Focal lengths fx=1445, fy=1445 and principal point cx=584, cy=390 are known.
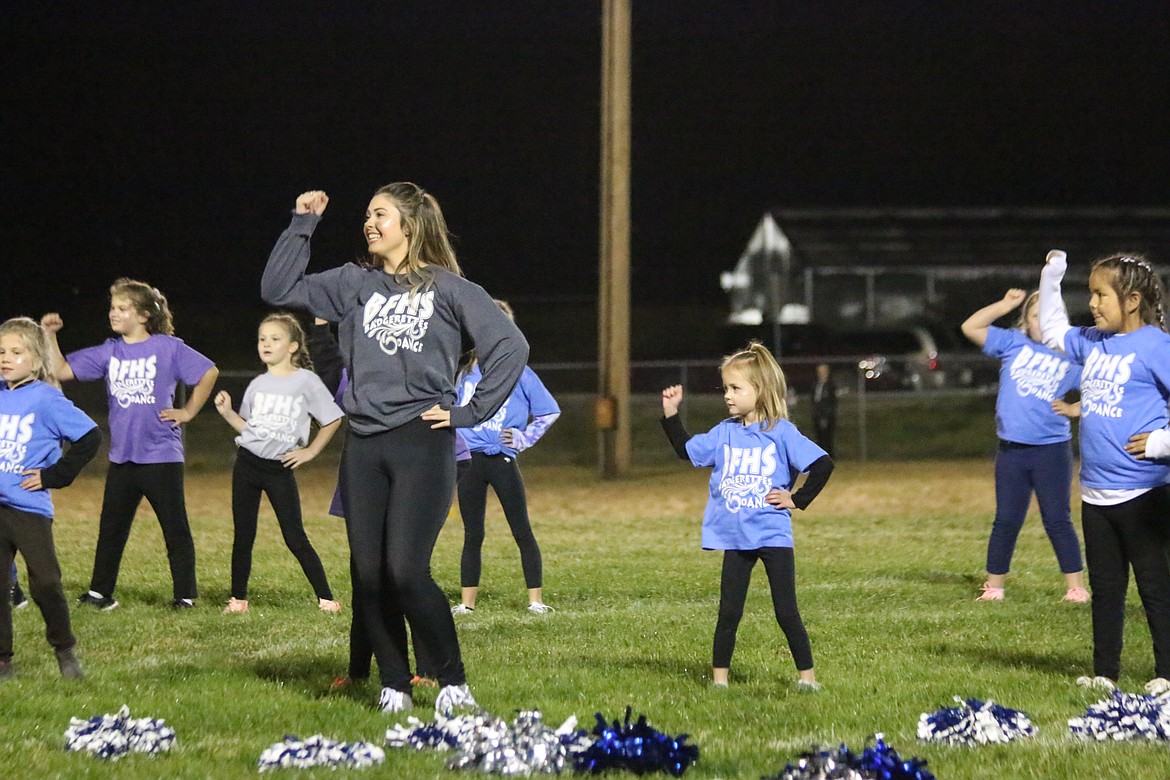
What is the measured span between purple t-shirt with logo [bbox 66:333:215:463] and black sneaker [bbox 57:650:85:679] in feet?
7.14

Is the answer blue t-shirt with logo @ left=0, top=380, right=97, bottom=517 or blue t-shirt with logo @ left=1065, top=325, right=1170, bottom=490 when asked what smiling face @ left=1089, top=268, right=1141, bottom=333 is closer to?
blue t-shirt with logo @ left=1065, top=325, right=1170, bottom=490

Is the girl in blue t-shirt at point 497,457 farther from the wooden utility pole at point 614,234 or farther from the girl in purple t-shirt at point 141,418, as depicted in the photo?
the wooden utility pole at point 614,234

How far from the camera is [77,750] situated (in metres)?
4.70

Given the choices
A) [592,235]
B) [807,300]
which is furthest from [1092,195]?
[592,235]

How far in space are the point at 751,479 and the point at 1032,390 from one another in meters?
3.01

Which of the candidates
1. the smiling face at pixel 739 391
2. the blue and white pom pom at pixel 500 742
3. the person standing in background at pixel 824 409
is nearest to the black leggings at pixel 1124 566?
the smiling face at pixel 739 391

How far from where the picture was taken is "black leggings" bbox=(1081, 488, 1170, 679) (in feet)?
19.2

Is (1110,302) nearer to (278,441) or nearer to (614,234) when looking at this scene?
(278,441)

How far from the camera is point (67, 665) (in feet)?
19.9

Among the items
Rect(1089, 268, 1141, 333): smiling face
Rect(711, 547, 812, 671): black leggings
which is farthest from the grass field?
Rect(1089, 268, 1141, 333): smiling face

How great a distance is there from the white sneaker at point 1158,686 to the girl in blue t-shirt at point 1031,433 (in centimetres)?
248

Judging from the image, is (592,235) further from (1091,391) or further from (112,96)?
(1091,391)

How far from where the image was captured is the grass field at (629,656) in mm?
4852

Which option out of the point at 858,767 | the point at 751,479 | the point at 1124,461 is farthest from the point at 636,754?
the point at 1124,461
